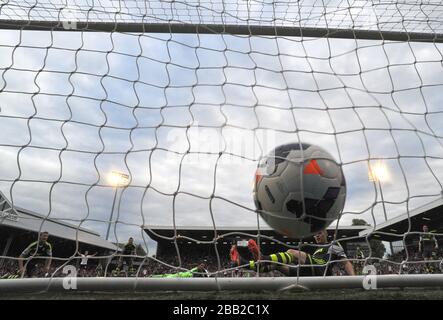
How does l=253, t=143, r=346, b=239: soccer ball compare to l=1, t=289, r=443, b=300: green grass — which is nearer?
l=1, t=289, r=443, b=300: green grass

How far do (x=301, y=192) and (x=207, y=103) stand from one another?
55.0 inches

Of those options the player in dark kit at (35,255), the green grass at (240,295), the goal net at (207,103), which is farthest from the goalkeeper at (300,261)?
the player in dark kit at (35,255)

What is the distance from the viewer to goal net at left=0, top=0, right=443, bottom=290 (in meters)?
2.93

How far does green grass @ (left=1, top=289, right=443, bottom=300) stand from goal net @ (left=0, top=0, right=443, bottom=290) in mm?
638

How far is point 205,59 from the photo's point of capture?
3.76 m

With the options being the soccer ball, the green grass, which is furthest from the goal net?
the green grass

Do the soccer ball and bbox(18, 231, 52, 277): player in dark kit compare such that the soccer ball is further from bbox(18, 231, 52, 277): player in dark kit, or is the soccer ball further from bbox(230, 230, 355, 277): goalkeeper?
bbox(18, 231, 52, 277): player in dark kit

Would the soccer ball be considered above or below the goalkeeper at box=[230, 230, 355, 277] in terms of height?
above

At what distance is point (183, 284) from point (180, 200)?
0.85 m

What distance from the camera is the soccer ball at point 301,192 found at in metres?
2.46

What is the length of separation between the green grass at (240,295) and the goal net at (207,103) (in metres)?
0.64

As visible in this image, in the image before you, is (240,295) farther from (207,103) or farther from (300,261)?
(207,103)

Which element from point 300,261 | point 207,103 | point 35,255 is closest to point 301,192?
point 300,261

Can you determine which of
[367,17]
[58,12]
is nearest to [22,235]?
[58,12]
